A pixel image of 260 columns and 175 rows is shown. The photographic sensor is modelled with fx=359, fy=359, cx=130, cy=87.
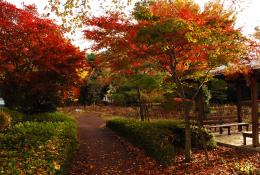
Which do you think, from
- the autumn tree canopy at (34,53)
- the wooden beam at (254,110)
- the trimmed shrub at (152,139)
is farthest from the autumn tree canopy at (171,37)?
the autumn tree canopy at (34,53)

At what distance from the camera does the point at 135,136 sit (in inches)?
555

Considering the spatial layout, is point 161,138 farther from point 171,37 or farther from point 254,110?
point 171,37

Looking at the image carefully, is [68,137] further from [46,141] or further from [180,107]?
[180,107]

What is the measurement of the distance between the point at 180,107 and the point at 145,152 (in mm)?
14844

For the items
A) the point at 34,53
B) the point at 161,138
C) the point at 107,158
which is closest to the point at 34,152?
the point at 107,158

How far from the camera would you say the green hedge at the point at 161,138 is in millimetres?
11053

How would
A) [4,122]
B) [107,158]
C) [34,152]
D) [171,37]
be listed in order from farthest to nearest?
[4,122] < [107,158] < [171,37] < [34,152]

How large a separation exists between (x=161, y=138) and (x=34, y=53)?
795cm

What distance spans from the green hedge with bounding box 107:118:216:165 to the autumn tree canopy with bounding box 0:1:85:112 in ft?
14.7

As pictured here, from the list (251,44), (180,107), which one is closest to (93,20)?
(251,44)

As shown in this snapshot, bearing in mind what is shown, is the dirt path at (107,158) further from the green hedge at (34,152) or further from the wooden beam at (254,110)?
the wooden beam at (254,110)

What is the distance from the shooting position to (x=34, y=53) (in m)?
16.9

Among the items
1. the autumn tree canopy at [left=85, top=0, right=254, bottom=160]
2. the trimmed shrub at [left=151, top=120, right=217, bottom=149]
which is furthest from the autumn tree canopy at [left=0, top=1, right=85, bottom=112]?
the trimmed shrub at [left=151, top=120, right=217, bottom=149]

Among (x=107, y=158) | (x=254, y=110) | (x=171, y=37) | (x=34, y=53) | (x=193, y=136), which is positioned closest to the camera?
(x=171, y=37)
